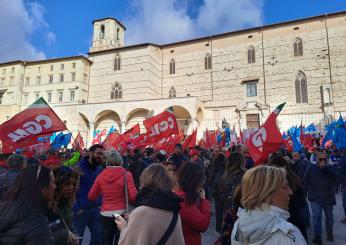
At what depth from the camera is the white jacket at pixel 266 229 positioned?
1.64m

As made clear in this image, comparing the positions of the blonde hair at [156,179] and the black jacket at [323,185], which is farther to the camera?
the black jacket at [323,185]

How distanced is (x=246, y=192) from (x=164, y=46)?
37285 mm

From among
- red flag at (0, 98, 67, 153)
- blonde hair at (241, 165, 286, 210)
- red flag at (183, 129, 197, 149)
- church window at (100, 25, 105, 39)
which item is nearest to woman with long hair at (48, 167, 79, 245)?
blonde hair at (241, 165, 286, 210)

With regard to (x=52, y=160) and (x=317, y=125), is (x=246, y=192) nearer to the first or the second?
(x=52, y=160)

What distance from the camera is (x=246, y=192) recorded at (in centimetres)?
196

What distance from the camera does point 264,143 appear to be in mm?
5977

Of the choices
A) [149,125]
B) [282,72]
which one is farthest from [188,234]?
[282,72]

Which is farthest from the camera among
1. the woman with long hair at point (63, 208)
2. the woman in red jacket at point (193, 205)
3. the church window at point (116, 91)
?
the church window at point (116, 91)

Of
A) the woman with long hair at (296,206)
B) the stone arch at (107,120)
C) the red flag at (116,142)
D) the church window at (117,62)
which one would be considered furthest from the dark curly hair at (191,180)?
the church window at (117,62)

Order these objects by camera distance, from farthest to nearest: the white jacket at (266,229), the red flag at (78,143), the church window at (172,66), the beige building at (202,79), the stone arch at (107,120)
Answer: the church window at (172,66)
the stone arch at (107,120)
the beige building at (202,79)
the red flag at (78,143)
the white jacket at (266,229)

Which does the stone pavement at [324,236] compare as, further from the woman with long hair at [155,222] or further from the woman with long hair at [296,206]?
the woman with long hair at [155,222]

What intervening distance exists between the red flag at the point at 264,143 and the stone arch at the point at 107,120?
101 feet

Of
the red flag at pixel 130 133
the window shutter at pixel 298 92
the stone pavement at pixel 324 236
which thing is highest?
the window shutter at pixel 298 92

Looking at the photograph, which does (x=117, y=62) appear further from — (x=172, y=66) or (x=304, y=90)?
(x=304, y=90)
